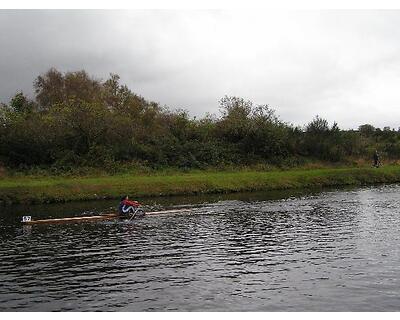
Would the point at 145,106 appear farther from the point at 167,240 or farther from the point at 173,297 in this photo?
the point at 173,297

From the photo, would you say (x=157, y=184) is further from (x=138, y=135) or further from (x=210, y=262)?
(x=210, y=262)

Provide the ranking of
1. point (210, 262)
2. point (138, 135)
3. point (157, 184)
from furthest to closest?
point (138, 135)
point (157, 184)
point (210, 262)

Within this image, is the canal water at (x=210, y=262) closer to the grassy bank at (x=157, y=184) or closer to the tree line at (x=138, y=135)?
the grassy bank at (x=157, y=184)

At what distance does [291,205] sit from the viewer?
135 ft

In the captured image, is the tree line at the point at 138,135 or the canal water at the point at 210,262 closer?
the canal water at the point at 210,262

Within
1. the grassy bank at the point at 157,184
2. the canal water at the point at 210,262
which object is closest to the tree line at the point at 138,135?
the grassy bank at the point at 157,184

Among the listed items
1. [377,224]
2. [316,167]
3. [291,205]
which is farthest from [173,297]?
[316,167]

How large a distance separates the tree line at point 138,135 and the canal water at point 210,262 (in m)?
25.7

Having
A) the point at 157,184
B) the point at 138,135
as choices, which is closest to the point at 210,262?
the point at 157,184

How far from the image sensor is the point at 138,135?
7238 cm

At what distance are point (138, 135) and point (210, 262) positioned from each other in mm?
52382

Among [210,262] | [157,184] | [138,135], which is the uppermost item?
[138,135]

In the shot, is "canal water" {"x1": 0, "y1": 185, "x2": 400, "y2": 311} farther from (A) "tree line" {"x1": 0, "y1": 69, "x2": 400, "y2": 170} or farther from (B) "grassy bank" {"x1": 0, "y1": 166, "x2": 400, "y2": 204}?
(A) "tree line" {"x1": 0, "y1": 69, "x2": 400, "y2": 170}

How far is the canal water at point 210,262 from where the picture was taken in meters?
16.2
